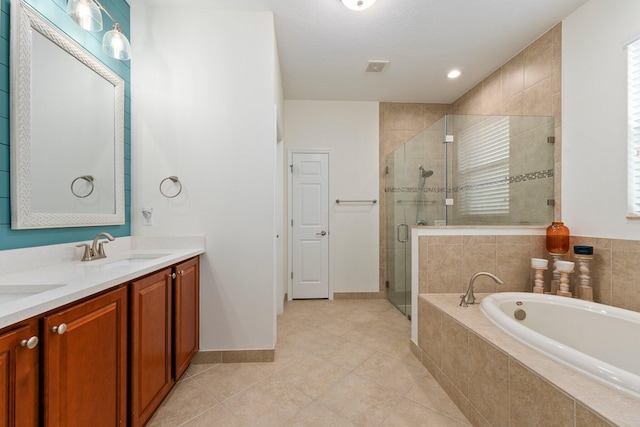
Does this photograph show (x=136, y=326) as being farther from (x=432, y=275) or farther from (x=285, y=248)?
(x=285, y=248)

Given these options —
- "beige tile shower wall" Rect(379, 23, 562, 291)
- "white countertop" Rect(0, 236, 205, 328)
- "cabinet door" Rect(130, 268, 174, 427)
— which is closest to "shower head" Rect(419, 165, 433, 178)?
"beige tile shower wall" Rect(379, 23, 562, 291)

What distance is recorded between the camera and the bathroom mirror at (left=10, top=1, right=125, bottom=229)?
125cm

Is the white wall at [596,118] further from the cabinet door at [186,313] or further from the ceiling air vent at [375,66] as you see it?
the cabinet door at [186,313]

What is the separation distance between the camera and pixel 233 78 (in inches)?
82.7

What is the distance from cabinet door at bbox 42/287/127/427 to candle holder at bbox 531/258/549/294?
8.47 ft

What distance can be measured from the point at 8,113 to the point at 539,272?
3246mm

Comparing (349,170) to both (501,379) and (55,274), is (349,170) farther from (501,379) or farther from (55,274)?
(55,274)

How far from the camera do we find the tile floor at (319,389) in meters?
1.51

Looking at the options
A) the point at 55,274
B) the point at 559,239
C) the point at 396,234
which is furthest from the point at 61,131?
the point at 559,239

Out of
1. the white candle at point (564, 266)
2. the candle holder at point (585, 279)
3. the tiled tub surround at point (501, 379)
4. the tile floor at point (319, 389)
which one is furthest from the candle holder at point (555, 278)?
the tile floor at point (319, 389)

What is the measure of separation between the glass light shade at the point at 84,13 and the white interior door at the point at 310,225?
244 centimetres

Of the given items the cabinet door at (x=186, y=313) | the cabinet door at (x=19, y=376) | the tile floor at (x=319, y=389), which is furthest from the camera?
the cabinet door at (x=186, y=313)

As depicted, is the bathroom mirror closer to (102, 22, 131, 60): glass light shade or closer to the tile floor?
(102, 22, 131, 60): glass light shade

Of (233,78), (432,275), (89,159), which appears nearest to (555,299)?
(432,275)
